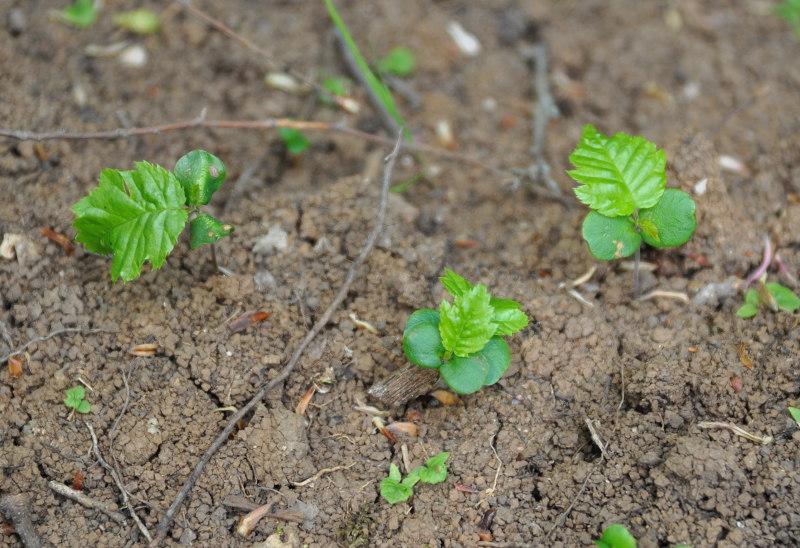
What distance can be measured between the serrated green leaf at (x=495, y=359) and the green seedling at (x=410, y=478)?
26 centimetres

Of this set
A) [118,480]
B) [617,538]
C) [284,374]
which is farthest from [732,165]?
[118,480]

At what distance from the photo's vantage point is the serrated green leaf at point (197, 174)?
7.04 feet

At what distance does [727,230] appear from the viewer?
96.1 inches

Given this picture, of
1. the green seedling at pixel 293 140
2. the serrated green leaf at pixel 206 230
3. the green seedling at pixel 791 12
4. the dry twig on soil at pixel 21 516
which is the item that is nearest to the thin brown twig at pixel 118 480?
the dry twig on soil at pixel 21 516

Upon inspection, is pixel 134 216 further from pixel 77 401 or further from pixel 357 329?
pixel 357 329

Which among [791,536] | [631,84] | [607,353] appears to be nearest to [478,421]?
[607,353]

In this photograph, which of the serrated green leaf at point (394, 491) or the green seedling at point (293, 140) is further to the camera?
the green seedling at point (293, 140)

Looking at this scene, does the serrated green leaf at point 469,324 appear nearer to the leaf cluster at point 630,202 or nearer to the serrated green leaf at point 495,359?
the serrated green leaf at point 495,359

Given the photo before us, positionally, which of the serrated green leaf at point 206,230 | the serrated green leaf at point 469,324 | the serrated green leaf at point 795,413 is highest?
the serrated green leaf at point 206,230

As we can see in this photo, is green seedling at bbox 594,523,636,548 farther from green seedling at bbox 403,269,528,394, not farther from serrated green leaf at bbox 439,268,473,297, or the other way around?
serrated green leaf at bbox 439,268,473,297

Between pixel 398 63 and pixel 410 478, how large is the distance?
206cm

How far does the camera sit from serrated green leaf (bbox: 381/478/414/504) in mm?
1979

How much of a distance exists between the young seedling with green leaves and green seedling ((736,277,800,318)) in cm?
36

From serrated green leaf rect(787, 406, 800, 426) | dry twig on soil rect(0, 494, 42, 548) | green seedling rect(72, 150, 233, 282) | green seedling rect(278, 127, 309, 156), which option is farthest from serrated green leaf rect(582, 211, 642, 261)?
dry twig on soil rect(0, 494, 42, 548)
